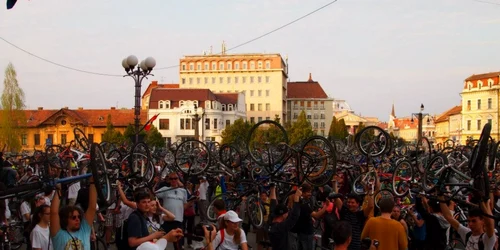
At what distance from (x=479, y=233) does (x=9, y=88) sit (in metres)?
73.6

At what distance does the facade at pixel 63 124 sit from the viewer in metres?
83.4

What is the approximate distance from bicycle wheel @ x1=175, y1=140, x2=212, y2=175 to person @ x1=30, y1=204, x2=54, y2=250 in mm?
7964

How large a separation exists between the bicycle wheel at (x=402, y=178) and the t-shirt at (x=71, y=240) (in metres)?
7.32

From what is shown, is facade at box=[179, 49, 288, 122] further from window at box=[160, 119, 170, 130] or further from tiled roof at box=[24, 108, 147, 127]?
window at box=[160, 119, 170, 130]

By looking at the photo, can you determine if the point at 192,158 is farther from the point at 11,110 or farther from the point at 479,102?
the point at 479,102

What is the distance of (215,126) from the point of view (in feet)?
297

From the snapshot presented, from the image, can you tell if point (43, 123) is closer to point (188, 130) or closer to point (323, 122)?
point (188, 130)

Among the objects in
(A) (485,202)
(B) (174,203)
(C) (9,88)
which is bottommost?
(B) (174,203)

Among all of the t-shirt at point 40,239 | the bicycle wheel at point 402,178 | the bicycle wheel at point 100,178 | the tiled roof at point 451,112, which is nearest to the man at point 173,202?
the bicycle wheel at point 100,178

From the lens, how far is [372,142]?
1381 centimetres

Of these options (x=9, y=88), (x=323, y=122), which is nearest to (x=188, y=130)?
(x=9, y=88)

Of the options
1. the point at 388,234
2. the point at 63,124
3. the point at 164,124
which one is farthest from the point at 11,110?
the point at 388,234

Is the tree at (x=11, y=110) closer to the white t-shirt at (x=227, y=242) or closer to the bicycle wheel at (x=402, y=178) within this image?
the bicycle wheel at (x=402, y=178)

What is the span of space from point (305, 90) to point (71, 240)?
12625 cm
